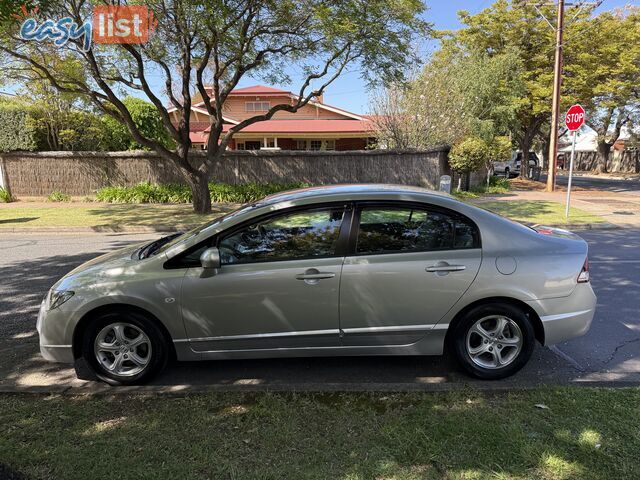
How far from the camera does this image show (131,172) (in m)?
18.3

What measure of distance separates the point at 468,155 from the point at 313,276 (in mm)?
16459

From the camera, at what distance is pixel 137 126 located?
2134cm

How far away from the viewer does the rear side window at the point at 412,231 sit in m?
3.62

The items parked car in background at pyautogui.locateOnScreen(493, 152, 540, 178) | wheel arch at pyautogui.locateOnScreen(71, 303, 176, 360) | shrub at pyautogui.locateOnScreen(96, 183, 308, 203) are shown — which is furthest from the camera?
parked car in background at pyautogui.locateOnScreen(493, 152, 540, 178)

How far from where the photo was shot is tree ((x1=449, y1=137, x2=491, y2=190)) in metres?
18.4

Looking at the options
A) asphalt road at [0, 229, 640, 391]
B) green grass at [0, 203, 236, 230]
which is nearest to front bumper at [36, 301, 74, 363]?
asphalt road at [0, 229, 640, 391]

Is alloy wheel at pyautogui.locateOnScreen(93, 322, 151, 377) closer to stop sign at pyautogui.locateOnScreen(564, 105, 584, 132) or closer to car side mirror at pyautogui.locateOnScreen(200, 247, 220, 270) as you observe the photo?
car side mirror at pyautogui.locateOnScreen(200, 247, 220, 270)

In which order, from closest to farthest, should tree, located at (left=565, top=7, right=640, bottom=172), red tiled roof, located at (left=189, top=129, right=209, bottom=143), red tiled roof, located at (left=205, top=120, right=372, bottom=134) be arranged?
tree, located at (left=565, top=7, right=640, bottom=172) → red tiled roof, located at (left=205, top=120, right=372, bottom=134) → red tiled roof, located at (left=189, top=129, right=209, bottom=143)

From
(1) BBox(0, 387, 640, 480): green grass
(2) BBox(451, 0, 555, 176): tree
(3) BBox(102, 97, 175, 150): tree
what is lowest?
(1) BBox(0, 387, 640, 480): green grass

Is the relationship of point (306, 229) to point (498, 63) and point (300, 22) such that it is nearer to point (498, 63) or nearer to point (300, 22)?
point (300, 22)

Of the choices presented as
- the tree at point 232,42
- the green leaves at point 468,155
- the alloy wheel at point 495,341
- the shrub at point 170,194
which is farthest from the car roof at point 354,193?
the green leaves at point 468,155

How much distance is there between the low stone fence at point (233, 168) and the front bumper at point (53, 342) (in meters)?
14.8

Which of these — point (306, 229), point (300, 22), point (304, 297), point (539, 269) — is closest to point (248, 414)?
point (304, 297)

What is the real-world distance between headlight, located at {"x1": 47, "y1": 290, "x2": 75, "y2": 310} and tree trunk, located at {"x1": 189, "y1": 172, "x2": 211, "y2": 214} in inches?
439
